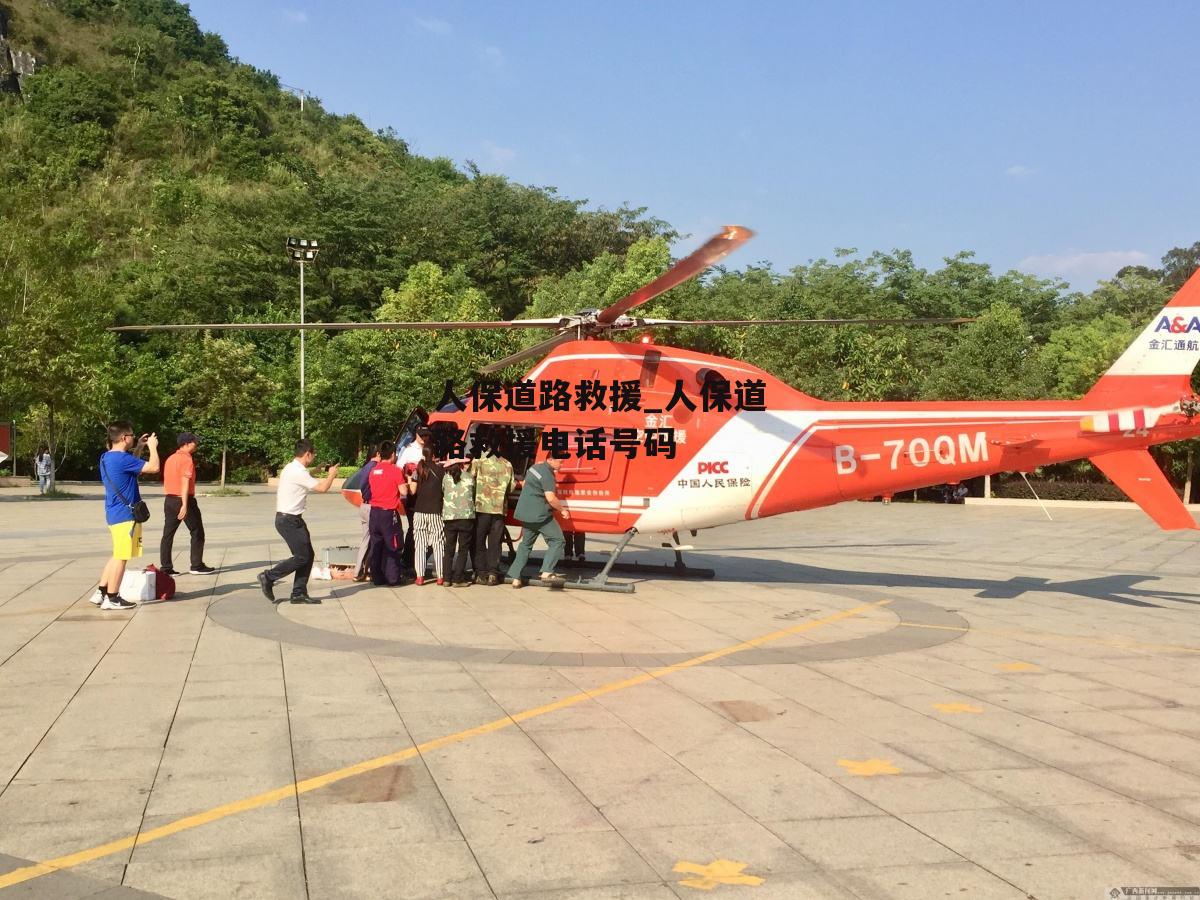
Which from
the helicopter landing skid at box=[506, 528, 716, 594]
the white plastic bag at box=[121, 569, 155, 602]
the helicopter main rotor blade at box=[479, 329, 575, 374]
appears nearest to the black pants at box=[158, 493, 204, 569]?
the white plastic bag at box=[121, 569, 155, 602]

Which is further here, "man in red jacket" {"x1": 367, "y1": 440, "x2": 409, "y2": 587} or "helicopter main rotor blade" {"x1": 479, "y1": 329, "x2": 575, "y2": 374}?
"helicopter main rotor blade" {"x1": 479, "y1": 329, "x2": 575, "y2": 374}

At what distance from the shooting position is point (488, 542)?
12.7 m

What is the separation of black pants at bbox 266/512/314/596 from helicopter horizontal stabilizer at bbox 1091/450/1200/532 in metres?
9.05

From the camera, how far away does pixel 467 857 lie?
4.30 meters

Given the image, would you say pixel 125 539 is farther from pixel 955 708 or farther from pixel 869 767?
pixel 955 708

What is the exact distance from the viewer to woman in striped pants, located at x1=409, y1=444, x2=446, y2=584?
1240 cm

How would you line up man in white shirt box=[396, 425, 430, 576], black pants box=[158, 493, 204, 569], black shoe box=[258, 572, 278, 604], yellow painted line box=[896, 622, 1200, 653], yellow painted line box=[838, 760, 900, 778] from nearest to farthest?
yellow painted line box=[838, 760, 900, 778] < yellow painted line box=[896, 622, 1200, 653] < black shoe box=[258, 572, 278, 604] < black pants box=[158, 493, 204, 569] < man in white shirt box=[396, 425, 430, 576]

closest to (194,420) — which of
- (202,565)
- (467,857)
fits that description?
(202,565)

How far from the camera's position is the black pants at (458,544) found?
40.5 ft

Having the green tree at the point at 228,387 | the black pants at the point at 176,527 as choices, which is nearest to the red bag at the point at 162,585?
the black pants at the point at 176,527

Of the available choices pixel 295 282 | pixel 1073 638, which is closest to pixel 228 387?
pixel 295 282

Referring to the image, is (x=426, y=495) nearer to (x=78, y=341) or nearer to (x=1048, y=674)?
(x=1048, y=674)

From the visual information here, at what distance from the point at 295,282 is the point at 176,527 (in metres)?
42.7

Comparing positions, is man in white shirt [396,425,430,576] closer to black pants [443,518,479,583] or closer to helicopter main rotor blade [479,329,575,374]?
black pants [443,518,479,583]
